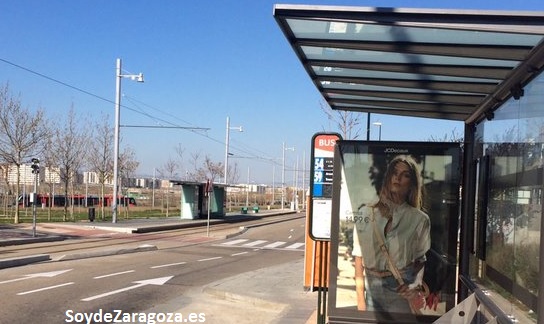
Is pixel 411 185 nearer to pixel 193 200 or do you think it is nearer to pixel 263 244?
pixel 263 244

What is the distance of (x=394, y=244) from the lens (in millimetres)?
5824

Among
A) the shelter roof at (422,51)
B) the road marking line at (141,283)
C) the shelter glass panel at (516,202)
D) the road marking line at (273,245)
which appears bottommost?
the road marking line at (273,245)

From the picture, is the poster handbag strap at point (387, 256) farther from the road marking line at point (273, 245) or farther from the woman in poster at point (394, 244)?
the road marking line at point (273, 245)

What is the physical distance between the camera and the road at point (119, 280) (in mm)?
9117

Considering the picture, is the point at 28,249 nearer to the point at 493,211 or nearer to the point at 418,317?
the point at 418,317

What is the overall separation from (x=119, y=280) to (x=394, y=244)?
8361 millimetres

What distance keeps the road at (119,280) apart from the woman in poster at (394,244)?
13.3ft

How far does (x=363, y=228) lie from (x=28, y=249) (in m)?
16.5

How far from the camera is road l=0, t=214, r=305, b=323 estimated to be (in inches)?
359

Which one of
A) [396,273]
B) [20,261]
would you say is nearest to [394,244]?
[396,273]

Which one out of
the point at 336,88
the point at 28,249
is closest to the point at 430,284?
the point at 336,88

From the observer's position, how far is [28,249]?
62.8 ft

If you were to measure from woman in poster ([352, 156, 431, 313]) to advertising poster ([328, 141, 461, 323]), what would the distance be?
1 centimetres

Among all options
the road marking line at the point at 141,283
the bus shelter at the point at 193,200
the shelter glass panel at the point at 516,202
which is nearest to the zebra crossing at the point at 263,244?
the road marking line at the point at 141,283
